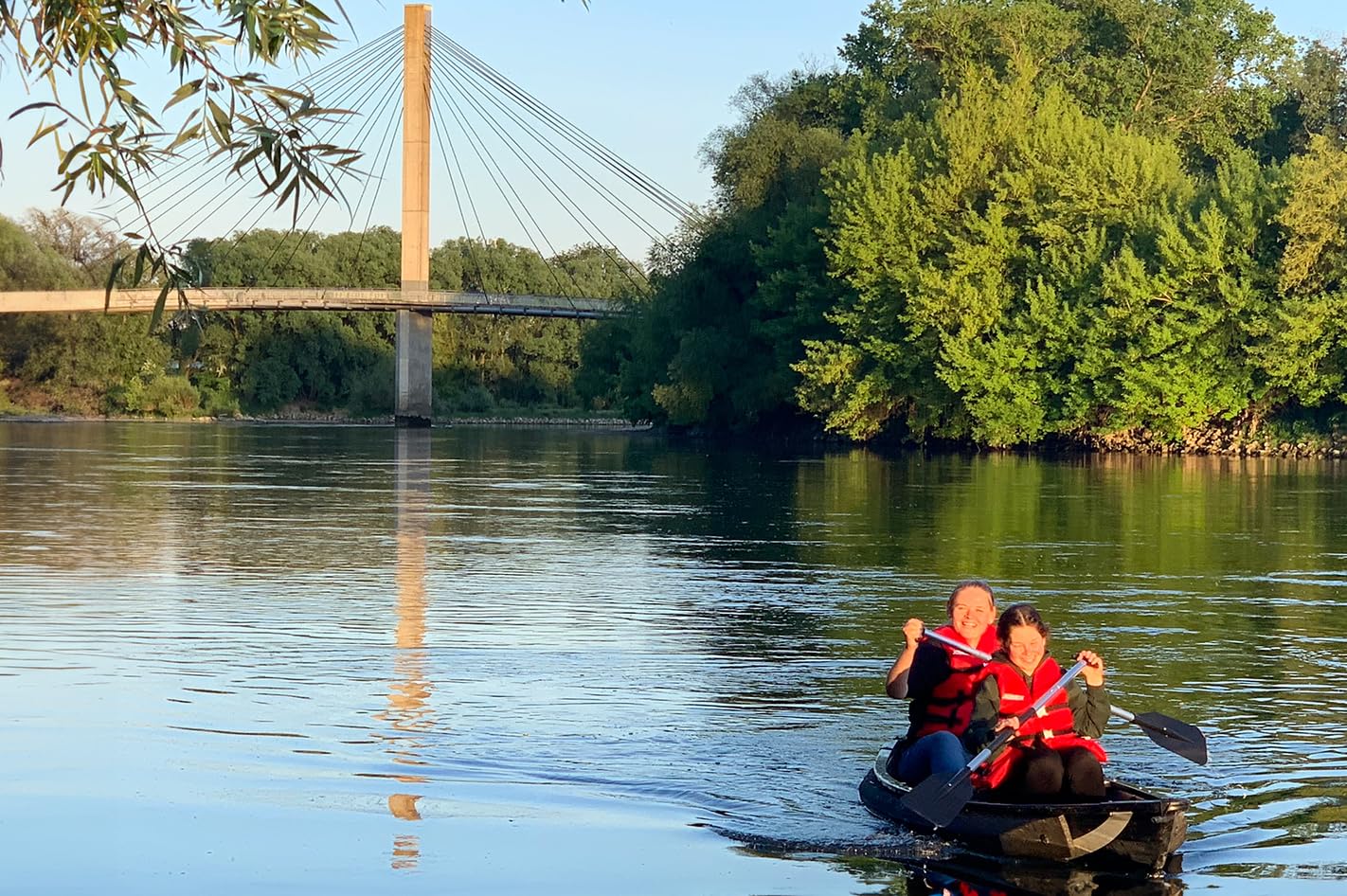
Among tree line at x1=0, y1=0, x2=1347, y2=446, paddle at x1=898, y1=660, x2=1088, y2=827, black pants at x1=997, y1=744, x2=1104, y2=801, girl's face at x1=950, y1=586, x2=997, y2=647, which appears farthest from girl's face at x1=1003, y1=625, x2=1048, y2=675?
tree line at x1=0, y1=0, x2=1347, y2=446

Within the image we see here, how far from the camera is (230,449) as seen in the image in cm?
5291

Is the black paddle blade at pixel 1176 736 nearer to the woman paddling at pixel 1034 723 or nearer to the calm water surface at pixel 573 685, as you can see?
Answer: the calm water surface at pixel 573 685

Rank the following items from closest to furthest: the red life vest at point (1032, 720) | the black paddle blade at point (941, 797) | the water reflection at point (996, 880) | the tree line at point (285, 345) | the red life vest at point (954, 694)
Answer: the water reflection at point (996, 880), the black paddle blade at point (941, 797), the red life vest at point (1032, 720), the red life vest at point (954, 694), the tree line at point (285, 345)

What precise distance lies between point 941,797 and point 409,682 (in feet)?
17.5

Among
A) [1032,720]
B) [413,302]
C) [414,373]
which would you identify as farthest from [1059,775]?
[414,373]

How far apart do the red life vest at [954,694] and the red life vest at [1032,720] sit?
291 mm

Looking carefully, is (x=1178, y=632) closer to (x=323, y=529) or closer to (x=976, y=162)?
(x=323, y=529)

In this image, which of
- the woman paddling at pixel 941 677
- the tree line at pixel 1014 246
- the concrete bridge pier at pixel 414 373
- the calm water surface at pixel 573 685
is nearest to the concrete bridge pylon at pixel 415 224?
the concrete bridge pier at pixel 414 373

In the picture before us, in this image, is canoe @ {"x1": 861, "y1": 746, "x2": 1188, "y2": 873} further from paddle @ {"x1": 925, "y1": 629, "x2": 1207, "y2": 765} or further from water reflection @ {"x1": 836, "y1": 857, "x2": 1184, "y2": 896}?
paddle @ {"x1": 925, "y1": 629, "x2": 1207, "y2": 765}

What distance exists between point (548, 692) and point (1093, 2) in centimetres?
7084

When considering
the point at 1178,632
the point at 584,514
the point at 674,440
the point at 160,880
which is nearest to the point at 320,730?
the point at 160,880

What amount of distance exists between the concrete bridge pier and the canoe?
71.2 m

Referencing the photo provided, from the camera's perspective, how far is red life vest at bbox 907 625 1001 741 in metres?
9.52

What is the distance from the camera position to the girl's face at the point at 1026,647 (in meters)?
9.09
